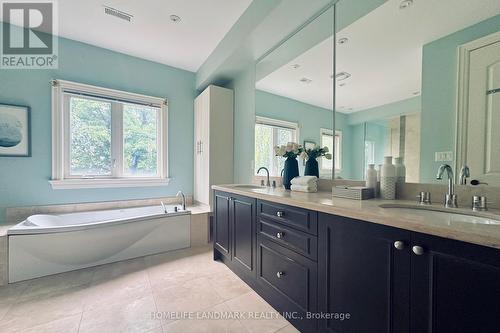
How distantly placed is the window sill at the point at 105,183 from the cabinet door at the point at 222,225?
136cm

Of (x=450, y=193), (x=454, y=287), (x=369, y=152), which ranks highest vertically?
(x=369, y=152)

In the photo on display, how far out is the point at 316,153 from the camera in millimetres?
1876

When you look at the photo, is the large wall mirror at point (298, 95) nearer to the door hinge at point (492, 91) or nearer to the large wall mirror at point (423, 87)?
the large wall mirror at point (423, 87)

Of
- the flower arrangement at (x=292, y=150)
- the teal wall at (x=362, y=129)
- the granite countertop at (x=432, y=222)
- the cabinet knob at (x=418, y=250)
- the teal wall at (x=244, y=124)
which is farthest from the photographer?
the teal wall at (x=244, y=124)

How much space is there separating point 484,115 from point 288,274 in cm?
137

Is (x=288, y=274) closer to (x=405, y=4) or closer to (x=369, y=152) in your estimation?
(x=369, y=152)

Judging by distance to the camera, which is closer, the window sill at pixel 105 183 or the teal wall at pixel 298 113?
the teal wall at pixel 298 113

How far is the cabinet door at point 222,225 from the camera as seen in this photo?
83.4 inches

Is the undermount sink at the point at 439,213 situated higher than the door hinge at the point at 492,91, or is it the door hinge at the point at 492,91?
the door hinge at the point at 492,91

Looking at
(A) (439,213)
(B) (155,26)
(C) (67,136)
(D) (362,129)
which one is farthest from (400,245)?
(C) (67,136)

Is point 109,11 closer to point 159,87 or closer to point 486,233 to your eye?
point 159,87

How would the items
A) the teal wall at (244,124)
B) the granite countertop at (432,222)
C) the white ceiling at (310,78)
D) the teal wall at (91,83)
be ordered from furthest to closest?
the teal wall at (244,124) → the teal wall at (91,83) → the white ceiling at (310,78) → the granite countertop at (432,222)

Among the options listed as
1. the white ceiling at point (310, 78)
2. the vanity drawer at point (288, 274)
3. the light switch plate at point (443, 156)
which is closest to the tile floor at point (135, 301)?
the vanity drawer at point (288, 274)

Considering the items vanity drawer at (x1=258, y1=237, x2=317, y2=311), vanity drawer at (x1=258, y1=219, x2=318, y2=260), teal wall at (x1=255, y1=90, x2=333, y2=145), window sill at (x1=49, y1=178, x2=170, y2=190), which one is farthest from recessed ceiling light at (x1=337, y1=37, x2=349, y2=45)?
window sill at (x1=49, y1=178, x2=170, y2=190)
